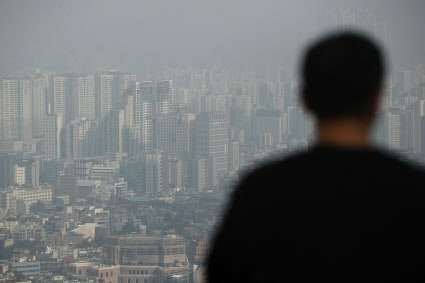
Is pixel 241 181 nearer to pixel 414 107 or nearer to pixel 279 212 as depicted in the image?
pixel 279 212

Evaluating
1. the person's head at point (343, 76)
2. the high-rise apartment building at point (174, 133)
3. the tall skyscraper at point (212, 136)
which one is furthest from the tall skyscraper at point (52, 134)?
the person's head at point (343, 76)

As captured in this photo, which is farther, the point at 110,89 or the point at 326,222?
the point at 110,89

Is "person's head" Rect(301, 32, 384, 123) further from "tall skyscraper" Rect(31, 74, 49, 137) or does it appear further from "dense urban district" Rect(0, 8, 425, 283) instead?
"tall skyscraper" Rect(31, 74, 49, 137)

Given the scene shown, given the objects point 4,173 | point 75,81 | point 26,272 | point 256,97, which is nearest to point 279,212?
point 26,272

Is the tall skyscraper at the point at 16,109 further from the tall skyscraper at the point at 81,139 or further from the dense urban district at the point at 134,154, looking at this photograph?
the tall skyscraper at the point at 81,139

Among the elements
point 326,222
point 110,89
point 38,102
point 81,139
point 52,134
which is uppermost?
point 110,89

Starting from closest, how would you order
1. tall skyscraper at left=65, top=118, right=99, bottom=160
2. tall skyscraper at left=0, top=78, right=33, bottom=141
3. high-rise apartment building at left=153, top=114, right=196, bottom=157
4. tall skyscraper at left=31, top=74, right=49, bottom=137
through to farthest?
high-rise apartment building at left=153, top=114, right=196, bottom=157 < tall skyscraper at left=65, top=118, right=99, bottom=160 < tall skyscraper at left=0, top=78, right=33, bottom=141 < tall skyscraper at left=31, top=74, right=49, bottom=137

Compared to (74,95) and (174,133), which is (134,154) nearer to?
(174,133)

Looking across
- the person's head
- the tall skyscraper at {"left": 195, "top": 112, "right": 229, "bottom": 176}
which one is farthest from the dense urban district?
the person's head

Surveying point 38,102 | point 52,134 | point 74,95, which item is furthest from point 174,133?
point 38,102
